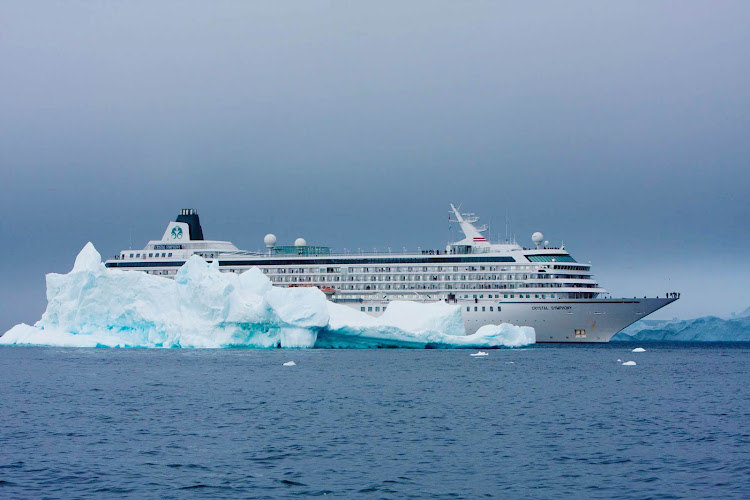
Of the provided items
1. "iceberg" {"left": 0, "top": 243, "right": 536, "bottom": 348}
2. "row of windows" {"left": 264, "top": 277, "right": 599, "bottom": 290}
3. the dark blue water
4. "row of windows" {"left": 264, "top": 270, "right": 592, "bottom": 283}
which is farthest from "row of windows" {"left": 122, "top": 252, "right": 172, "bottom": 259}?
the dark blue water

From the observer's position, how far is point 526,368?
40.6 meters

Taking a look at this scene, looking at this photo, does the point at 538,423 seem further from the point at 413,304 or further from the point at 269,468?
the point at 413,304

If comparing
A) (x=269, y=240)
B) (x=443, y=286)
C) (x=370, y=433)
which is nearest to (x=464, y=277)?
(x=443, y=286)

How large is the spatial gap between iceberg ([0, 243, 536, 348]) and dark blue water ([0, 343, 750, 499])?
10.4 m

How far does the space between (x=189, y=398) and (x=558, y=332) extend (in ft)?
140

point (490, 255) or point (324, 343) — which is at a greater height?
point (490, 255)

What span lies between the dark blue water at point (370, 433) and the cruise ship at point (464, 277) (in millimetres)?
26972

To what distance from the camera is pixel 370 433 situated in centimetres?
2141

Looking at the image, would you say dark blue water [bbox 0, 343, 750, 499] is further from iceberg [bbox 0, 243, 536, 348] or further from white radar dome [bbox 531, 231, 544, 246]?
white radar dome [bbox 531, 231, 544, 246]

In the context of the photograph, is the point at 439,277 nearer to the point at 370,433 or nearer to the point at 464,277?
the point at 464,277

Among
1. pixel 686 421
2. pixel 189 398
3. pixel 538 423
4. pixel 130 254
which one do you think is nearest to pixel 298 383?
pixel 189 398

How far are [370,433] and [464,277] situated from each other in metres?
48.2

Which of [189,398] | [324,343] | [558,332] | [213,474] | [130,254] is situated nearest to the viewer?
[213,474]

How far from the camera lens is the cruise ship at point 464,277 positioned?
65562 millimetres
